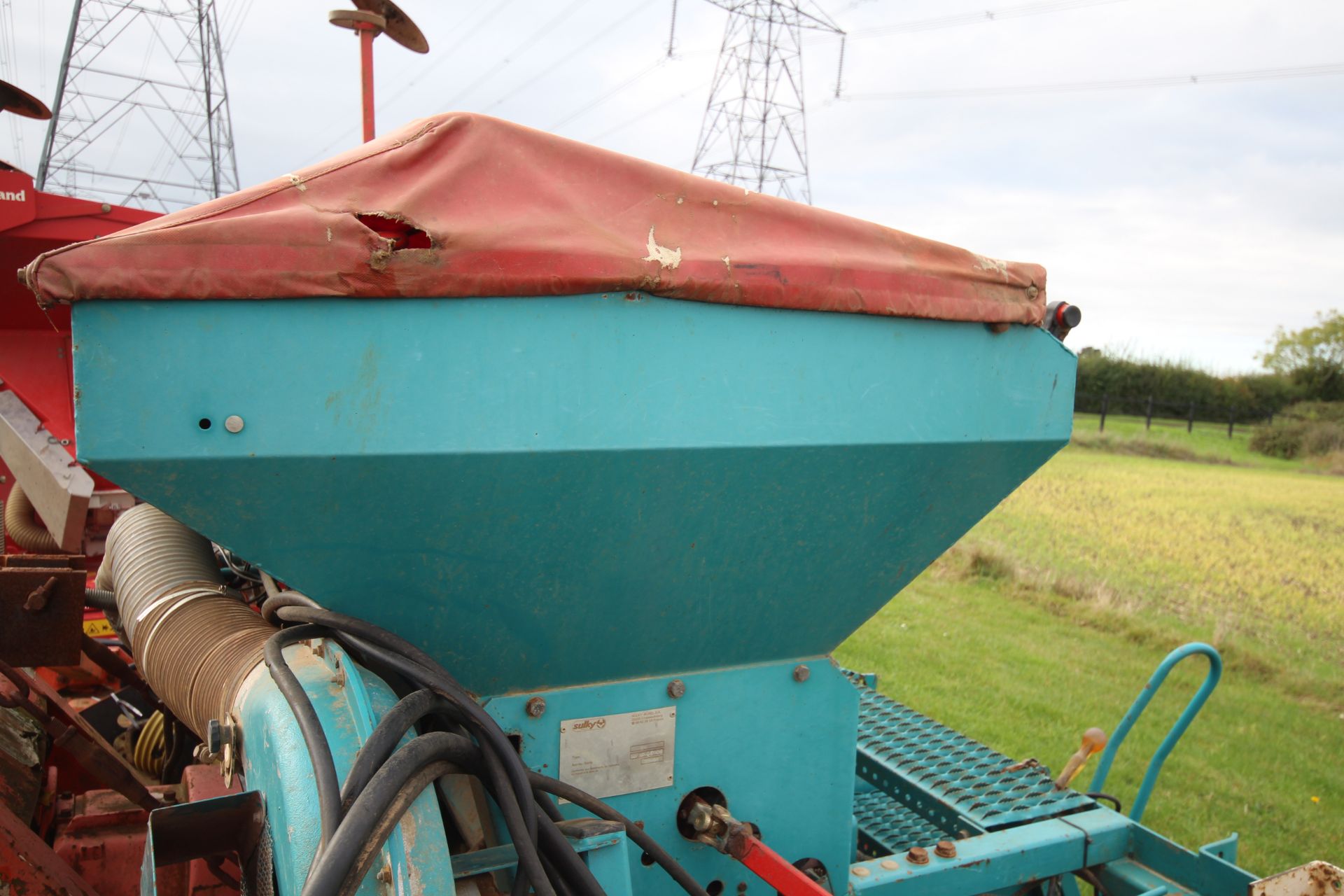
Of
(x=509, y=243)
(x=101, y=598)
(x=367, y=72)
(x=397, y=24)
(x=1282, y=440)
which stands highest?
(x=397, y=24)

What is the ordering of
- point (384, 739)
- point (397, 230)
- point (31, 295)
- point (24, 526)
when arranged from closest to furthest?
point (384, 739) → point (397, 230) → point (24, 526) → point (31, 295)

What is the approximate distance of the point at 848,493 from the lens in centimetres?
188

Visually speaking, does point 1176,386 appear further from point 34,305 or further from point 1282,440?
point 34,305

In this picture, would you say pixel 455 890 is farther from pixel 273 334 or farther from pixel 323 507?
pixel 273 334

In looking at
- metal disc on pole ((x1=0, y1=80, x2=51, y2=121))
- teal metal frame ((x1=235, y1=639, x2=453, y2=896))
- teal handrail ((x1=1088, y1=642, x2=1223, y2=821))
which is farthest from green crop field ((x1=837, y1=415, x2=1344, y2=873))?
metal disc on pole ((x1=0, y1=80, x2=51, y2=121))

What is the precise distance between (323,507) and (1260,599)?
31.3 feet

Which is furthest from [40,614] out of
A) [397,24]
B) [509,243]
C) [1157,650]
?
[1157,650]

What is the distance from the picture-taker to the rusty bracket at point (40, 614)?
2133 millimetres

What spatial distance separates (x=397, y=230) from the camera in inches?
57.4

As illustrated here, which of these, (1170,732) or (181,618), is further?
(1170,732)

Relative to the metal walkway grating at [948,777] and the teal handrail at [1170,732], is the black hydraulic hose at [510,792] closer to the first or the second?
the metal walkway grating at [948,777]

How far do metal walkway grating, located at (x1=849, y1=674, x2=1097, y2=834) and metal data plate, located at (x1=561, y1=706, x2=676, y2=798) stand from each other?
591 mm

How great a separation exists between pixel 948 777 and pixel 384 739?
203 centimetres

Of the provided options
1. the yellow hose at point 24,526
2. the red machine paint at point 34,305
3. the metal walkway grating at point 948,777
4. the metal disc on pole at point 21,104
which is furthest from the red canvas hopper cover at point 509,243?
the metal disc on pole at point 21,104
